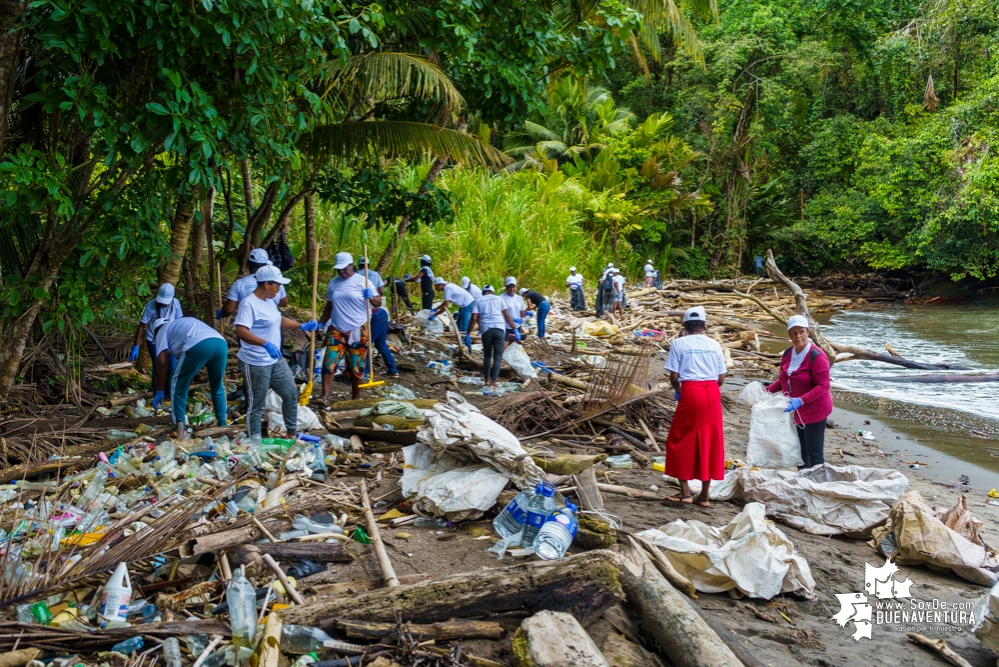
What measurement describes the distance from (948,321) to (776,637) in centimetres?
2105

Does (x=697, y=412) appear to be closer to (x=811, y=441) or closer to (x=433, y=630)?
(x=811, y=441)

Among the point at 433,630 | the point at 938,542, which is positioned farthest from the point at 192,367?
the point at 938,542

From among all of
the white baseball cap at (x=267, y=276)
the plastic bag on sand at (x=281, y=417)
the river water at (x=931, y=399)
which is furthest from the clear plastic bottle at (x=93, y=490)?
the river water at (x=931, y=399)

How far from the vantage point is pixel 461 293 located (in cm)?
1270

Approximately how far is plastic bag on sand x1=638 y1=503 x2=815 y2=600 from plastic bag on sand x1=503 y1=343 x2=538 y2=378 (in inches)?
243

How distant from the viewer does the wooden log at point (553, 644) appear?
3.03 m

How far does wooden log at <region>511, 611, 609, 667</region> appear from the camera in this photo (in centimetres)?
303

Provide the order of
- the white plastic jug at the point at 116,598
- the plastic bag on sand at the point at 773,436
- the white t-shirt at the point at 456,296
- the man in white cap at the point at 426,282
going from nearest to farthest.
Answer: the white plastic jug at the point at 116,598 → the plastic bag on sand at the point at 773,436 → the white t-shirt at the point at 456,296 → the man in white cap at the point at 426,282

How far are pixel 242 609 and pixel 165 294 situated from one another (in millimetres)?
4865

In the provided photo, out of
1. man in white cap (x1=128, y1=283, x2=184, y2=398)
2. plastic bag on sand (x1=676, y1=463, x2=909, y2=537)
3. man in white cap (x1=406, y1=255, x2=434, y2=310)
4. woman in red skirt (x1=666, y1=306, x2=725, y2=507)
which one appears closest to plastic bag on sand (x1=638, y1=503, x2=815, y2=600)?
plastic bag on sand (x1=676, y1=463, x2=909, y2=537)

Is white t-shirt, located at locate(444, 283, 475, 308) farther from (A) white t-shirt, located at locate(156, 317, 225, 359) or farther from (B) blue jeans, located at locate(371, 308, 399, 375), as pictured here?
(A) white t-shirt, located at locate(156, 317, 225, 359)

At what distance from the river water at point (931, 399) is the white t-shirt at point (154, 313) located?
8.12 m

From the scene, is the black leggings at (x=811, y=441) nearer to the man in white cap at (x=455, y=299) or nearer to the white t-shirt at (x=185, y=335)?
the white t-shirt at (x=185, y=335)

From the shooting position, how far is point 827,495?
5488mm
